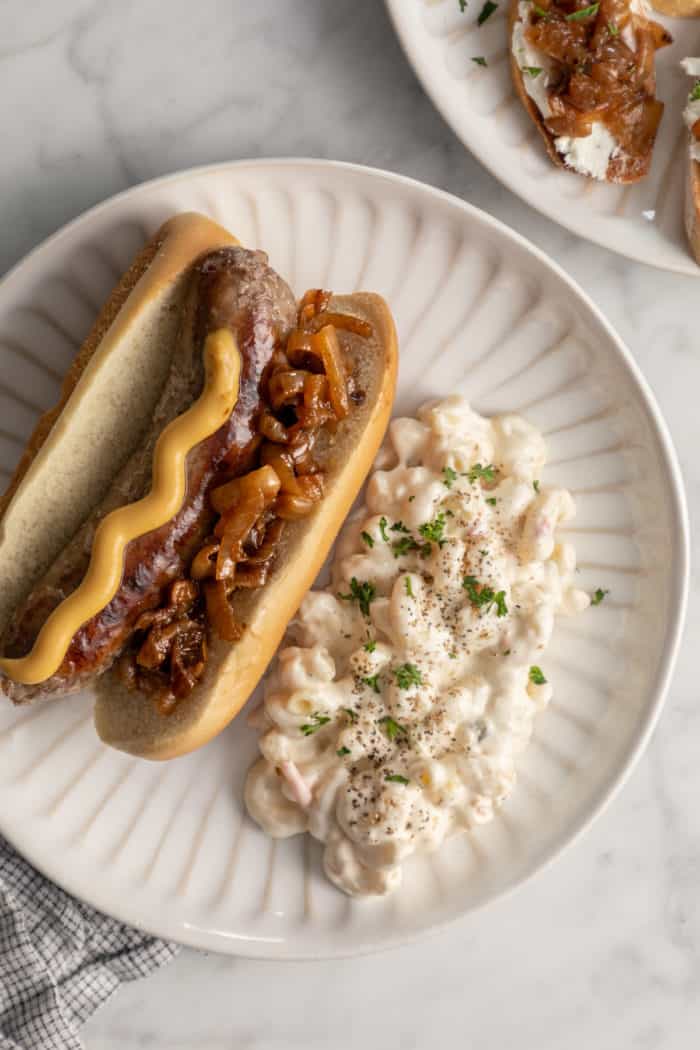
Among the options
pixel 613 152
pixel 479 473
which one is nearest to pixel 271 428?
pixel 479 473

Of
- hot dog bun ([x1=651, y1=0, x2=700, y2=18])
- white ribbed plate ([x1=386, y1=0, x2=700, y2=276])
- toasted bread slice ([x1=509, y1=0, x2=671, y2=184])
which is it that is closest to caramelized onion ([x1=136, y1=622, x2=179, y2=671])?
white ribbed plate ([x1=386, y1=0, x2=700, y2=276])

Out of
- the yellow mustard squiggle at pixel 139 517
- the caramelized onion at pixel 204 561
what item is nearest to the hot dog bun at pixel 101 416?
the yellow mustard squiggle at pixel 139 517

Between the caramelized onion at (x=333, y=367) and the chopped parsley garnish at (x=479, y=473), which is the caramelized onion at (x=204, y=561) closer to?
the caramelized onion at (x=333, y=367)

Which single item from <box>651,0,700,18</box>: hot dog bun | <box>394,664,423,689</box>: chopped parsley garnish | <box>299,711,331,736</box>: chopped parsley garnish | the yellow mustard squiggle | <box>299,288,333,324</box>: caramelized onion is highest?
the yellow mustard squiggle

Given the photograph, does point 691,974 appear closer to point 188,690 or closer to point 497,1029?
point 497,1029

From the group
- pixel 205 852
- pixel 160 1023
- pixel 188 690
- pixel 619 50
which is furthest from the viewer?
pixel 160 1023

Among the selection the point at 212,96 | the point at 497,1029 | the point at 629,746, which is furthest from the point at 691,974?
the point at 212,96

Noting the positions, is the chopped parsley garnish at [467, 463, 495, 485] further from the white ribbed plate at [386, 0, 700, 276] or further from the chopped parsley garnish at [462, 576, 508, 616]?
the white ribbed plate at [386, 0, 700, 276]

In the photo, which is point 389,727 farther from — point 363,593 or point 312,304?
point 312,304
